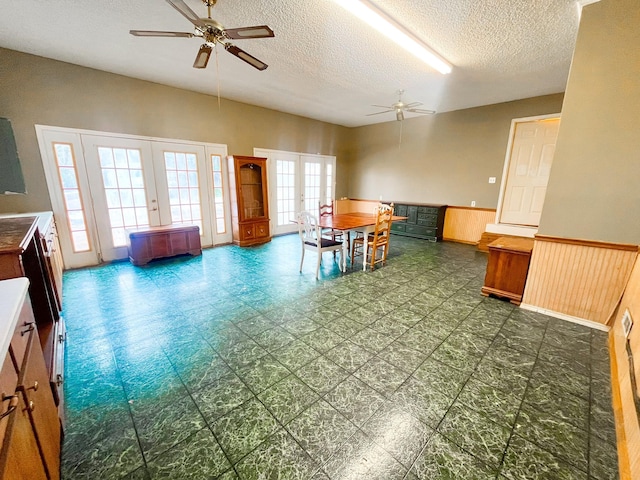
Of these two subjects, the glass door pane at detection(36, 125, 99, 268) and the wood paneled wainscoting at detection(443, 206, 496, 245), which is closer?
the glass door pane at detection(36, 125, 99, 268)

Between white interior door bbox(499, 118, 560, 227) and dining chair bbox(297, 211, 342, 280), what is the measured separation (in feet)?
12.4

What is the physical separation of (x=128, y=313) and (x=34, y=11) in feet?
9.56

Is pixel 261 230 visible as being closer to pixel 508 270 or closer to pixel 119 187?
pixel 119 187

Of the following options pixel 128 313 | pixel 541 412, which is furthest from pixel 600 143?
Answer: pixel 128 313

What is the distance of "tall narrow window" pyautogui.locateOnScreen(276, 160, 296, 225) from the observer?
6102 millimetres

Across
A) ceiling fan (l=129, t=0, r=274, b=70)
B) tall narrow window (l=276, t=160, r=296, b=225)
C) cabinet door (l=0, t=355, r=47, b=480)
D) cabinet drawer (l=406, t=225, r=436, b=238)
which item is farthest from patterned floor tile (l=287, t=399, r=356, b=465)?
cabinet drawer (l=406, t=225, r=436, b=238)

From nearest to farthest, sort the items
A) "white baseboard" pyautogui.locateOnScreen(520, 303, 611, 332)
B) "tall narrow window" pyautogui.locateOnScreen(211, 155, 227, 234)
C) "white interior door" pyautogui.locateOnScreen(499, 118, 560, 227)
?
"white baseboard" pyautogui.locateOnScreen(520, 303, 611, 332) < "white interior door" pyautogui.locateOnScreen(499, 118, 560, 227) < "tall narrow window" pyautogui.locateOnScreen(211, 155, 227, 234)

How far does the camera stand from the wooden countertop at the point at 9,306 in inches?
29.4

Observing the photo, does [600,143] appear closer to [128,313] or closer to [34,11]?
[128,313]

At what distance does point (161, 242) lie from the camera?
4172 mm

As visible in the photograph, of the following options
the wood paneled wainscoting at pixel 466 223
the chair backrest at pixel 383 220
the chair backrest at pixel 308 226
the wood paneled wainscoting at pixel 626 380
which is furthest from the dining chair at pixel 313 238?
the wood paneled wainscoting at pixel 466 223

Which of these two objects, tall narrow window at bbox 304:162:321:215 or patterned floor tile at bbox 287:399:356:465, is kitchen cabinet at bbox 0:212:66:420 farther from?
tall narrow window at bbox 304:162:321:215

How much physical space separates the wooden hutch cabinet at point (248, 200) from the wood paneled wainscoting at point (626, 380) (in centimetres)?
512

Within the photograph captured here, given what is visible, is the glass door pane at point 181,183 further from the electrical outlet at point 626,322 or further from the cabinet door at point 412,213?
the electrical outlet at point 626,322
